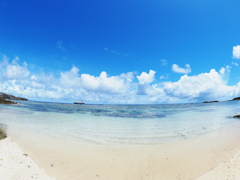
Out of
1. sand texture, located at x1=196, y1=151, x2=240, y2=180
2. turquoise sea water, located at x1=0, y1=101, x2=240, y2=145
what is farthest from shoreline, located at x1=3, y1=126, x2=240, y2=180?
turquoise sea water, located at x1=0, y1=101, x2=240, y2=145

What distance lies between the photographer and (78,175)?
8062 mm

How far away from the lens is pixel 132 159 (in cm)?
1020

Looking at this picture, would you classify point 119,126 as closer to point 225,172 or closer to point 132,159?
point 132,159

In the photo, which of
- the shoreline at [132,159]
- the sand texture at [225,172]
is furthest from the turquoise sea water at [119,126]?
the sand texture at [225,172]

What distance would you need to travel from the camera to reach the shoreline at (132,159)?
8172 millimetres

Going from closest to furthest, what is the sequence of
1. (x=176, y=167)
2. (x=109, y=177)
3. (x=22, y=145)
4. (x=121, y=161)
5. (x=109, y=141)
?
1. (x=109, y=177)
2. (x=176, y=167)
3. (x=121, y=161)
4. (x=22, y=145)
5. (x=109, y=141)

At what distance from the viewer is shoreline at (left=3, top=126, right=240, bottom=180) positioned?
817cm

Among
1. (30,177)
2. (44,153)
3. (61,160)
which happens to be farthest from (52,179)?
(44,153)

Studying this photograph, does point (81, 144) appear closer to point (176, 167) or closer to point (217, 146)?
point (176, 167)

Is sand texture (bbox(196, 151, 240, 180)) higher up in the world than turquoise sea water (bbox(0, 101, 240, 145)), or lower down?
higher up

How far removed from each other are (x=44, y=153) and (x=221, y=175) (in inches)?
493

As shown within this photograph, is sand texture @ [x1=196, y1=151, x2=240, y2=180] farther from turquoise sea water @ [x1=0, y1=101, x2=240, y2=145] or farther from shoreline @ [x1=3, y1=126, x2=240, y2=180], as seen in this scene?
turquoise sea water @ [x1=0, y1=101, x2=240, y2=145]

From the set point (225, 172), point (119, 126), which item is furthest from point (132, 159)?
point (119, 126)

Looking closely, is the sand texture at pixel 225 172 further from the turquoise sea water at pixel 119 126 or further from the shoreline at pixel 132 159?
the turquoise sea water at pixel 119 126
